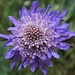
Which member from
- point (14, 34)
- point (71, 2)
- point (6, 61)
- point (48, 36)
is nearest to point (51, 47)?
point (48, 36)

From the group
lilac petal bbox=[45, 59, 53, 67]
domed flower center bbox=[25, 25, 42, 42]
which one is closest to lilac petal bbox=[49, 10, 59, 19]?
domed flower center bbox=[25, 25, 42, 42]

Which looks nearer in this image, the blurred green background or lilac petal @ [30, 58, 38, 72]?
lilac petal @ [30, 58, 38, 72]

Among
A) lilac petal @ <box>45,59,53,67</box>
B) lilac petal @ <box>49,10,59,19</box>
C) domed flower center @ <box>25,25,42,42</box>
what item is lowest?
lilac petal @ <box>45,59,53,67</box>

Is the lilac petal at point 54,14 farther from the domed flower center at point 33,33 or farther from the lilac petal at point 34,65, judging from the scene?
→ the lilac petal at point 34,65

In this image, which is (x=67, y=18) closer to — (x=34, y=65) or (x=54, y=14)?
(x=54, y=14)

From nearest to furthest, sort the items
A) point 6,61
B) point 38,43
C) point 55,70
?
point 38,43
point 6,61
point 55,70

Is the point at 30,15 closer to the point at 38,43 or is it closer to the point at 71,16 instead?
the point at 38,43

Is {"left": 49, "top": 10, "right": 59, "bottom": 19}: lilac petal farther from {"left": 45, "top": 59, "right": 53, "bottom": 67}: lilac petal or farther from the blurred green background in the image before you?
the blurred green background

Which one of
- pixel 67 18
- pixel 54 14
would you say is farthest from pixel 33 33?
pixel 67 18
